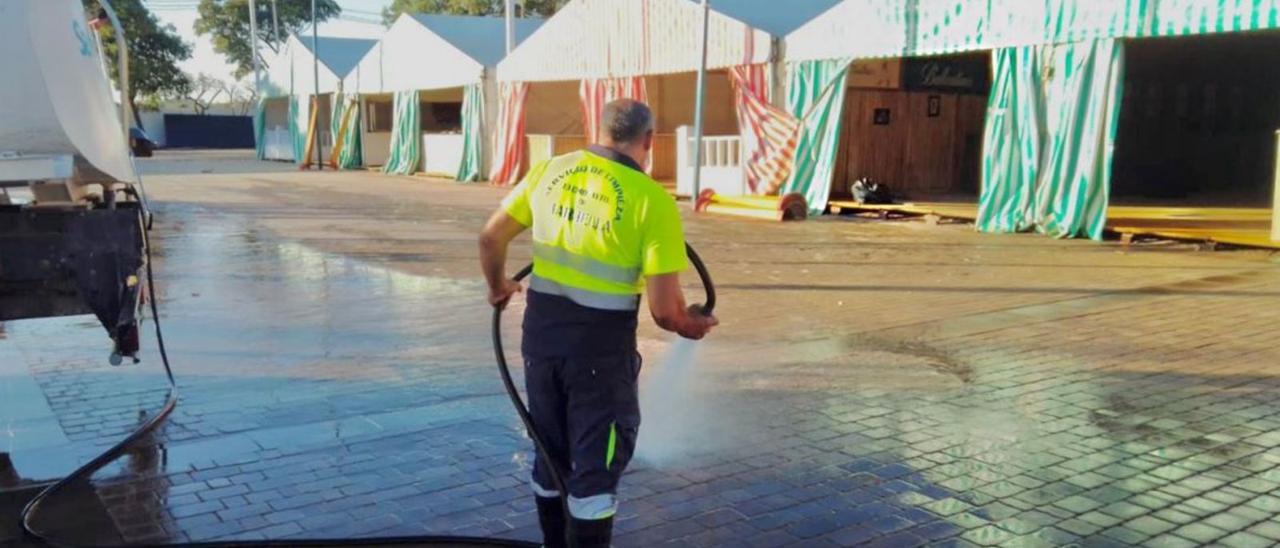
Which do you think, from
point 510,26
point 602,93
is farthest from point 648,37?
point 510,26

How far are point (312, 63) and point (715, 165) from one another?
2277 centimetres

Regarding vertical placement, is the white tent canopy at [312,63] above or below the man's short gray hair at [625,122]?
above

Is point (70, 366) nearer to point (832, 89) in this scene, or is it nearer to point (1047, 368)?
point (1047, 368)

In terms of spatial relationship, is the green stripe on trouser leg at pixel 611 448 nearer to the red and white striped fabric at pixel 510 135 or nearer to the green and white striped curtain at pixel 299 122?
the red and white striped fabric at pixel 510 135

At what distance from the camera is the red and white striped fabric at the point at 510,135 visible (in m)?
25.4

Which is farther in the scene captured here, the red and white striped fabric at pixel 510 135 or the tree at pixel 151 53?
the tree at pixel 151 53

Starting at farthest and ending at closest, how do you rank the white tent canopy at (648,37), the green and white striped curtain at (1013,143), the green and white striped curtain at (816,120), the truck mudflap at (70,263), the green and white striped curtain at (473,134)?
the green and white striped curtain at (473,134), the white tent canopy at (648,37), the green and white striped curtain at (816,120), the green and white striped curtain at (1013,143), the truck mudflap at (70,263)

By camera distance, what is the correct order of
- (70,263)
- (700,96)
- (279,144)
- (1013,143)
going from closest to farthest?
(70,263) → (1013,143) → (700,96) → (279,144)

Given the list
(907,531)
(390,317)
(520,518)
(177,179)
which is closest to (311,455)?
(520,518)

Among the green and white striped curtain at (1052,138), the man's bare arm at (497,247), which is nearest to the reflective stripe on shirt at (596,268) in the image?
the man's bare arm at (497,247)

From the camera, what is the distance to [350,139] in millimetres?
35812

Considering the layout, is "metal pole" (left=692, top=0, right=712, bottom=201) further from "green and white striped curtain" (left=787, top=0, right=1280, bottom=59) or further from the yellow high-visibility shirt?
the yellow high-visibility shirt

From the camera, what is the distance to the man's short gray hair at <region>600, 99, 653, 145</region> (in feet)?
10.9

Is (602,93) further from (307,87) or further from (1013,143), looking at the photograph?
(307,87)
